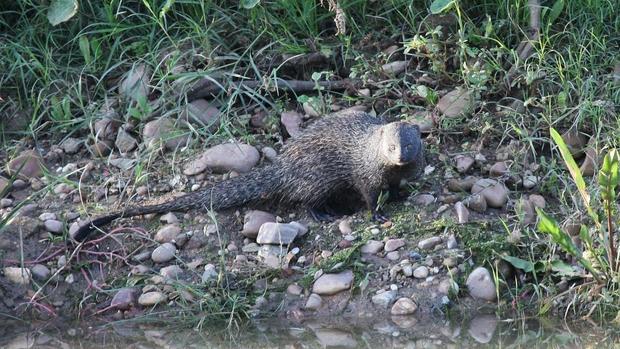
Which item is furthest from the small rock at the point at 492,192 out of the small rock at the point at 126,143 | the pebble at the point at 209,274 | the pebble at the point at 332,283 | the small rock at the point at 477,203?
the small rock at the point at 126,143

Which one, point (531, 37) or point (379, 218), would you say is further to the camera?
point (531, 37)

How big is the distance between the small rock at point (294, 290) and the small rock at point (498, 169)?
1.15m

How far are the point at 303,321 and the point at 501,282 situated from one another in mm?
818

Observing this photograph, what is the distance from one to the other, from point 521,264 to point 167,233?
5.22ft

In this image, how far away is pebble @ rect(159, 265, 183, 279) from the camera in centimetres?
485

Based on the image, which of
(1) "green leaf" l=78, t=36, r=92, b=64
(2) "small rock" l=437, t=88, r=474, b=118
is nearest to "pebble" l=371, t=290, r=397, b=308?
(2) "small rock" l=437, t=88, r=474, b=118

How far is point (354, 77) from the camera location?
5832 millimetres

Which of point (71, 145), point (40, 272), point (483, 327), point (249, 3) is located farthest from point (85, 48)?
point (483, 327)

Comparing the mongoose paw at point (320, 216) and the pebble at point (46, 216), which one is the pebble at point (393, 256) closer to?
the mongoose paw at point (320, 216)

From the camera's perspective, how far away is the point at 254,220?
513cm

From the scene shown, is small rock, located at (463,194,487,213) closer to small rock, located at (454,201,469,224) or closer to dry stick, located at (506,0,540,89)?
small rock, located at (454,201,469,224)

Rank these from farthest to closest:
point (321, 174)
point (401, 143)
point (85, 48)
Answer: point (85, 48)
point (321, 174)
point (401, 143)

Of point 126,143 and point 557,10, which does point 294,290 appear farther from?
point 557,10

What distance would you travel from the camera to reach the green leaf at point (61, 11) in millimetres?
5844
